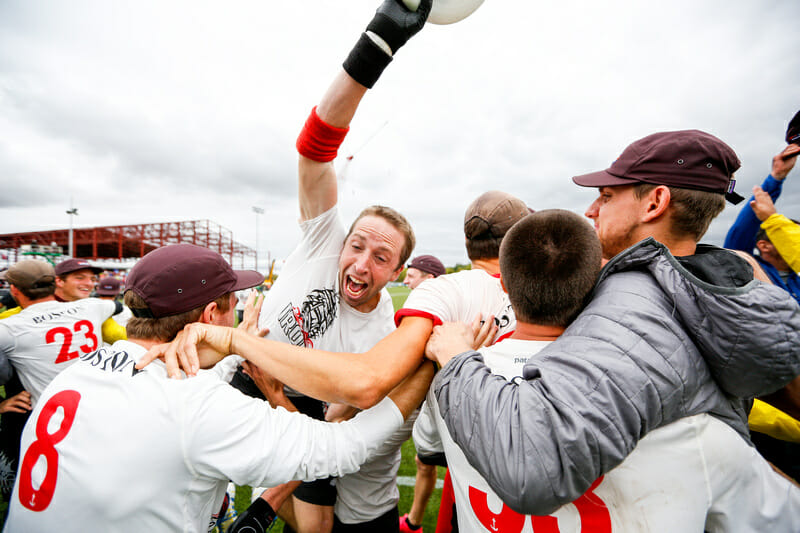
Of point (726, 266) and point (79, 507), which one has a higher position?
point (726, 266)

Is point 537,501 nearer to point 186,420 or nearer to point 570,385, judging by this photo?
point 570,385

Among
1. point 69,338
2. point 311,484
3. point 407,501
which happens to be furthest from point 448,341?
point 69,338

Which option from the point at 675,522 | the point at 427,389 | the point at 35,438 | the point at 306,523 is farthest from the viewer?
the point at 306,523

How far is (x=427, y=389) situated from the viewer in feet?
5.39

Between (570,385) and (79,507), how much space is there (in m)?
1.90

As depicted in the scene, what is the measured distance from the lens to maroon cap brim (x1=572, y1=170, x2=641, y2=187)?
152cm

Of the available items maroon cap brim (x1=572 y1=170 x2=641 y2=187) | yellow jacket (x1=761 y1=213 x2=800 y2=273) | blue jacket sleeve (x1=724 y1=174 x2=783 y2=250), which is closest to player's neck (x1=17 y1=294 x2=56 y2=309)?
maroon cap brim (x1=572 y1=170 x2=641 y2=187)

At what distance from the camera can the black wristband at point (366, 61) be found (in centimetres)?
148

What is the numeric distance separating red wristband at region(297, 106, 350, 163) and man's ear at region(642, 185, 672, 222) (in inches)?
59.4

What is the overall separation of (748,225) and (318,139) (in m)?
4.14

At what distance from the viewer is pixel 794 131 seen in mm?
2738

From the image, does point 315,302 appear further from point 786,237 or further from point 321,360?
point 786,237

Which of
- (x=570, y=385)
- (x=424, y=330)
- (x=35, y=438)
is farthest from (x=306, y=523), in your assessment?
(x=570, y=385)

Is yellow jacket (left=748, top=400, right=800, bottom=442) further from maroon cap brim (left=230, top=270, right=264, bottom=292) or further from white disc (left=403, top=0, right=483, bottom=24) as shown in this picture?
maroon cap brim (left=230, top=270, right=264, bottom=292)
